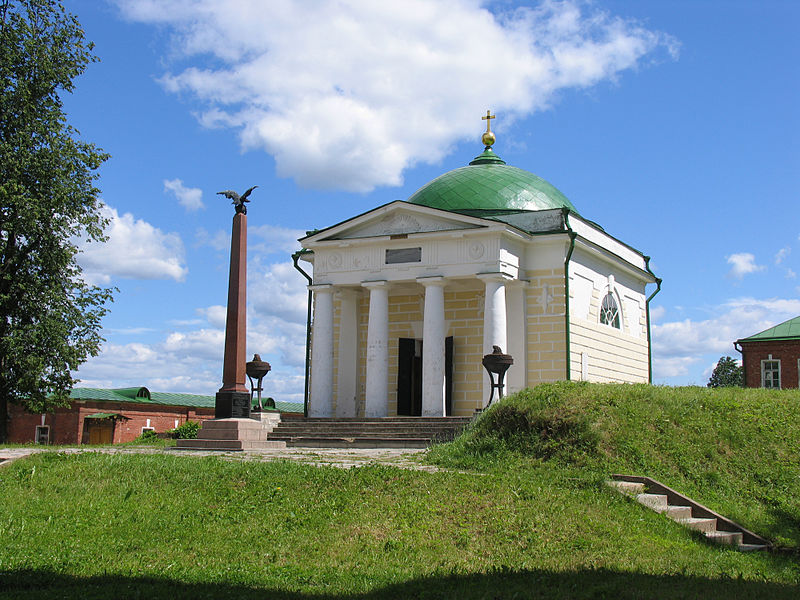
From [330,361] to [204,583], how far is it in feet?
54.2

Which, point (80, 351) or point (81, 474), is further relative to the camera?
point (80, 351)

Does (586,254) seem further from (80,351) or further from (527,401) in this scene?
(80,351)

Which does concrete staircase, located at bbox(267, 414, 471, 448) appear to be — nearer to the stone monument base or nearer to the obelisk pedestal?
the stone monument base

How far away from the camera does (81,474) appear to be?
1121 cm

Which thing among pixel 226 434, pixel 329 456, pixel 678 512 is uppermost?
pixel 226 434

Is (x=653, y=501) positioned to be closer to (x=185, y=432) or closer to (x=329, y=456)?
(x=329, y=456)

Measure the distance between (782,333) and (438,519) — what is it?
3847 cm

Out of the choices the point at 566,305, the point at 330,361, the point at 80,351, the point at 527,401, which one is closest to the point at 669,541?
the point at 527,401

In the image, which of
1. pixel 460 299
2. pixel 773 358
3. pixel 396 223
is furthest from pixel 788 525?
pixel 773 358

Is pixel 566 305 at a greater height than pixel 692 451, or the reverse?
pixel 566 305

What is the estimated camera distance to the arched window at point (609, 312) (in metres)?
24.6

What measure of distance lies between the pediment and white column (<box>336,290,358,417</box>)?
6.05 feet

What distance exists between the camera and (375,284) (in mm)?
22766

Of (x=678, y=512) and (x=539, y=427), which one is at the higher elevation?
(x=539, y=427)
